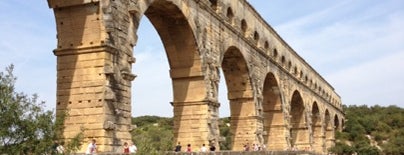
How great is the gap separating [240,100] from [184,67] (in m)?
6.10

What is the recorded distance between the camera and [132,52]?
14078mm

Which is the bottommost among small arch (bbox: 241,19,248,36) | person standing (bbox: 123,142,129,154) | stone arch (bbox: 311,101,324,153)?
person standing (bbox: 123,142,129,154)

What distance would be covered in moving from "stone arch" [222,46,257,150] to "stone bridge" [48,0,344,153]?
0.05 m

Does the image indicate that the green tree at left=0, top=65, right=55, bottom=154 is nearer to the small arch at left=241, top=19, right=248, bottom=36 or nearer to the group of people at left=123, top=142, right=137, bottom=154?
the group of people at left=123, top=142, right=137, bottom=154

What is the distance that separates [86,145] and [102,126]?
25.4 inches

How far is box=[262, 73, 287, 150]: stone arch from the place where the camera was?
29.3 m

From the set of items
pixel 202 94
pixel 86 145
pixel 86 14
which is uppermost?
Answer: pixel 86 14

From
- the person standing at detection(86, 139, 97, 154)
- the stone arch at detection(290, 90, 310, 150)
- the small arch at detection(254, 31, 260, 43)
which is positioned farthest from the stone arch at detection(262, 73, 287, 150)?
the person standing at detection(86, 139, 97, 154)

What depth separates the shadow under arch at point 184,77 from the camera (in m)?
18.4

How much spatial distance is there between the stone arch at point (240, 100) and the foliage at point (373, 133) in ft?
86.5

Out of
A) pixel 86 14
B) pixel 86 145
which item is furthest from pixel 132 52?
pixel 86 145

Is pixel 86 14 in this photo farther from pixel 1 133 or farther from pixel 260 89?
pixel 260 89

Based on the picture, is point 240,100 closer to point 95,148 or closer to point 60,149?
point 95,148

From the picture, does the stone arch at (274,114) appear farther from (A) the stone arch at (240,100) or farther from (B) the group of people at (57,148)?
(B) the group of people at (57,148)
